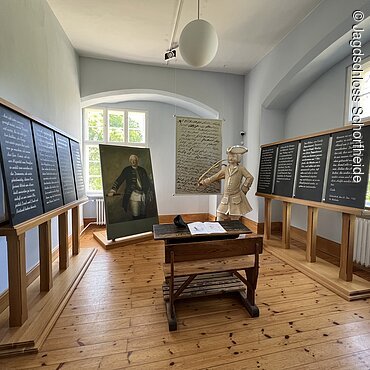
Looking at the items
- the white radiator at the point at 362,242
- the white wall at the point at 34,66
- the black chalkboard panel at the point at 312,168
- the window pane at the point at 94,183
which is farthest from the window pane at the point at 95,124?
the white radiator at the point at 362,242

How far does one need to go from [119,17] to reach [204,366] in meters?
3.73

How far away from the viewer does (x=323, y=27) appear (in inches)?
101

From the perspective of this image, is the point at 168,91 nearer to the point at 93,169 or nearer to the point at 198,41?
the point at 198,41

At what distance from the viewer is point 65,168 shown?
234 centimetres

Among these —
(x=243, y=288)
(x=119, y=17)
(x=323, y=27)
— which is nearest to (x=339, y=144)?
(x=323, y=27)

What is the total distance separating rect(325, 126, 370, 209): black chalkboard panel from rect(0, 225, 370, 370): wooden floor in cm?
97

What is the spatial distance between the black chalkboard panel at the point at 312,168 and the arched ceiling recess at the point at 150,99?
84.5 inches

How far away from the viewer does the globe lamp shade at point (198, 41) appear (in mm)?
1963

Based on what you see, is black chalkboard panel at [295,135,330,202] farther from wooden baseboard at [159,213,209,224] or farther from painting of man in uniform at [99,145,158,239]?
wooden baseboard at [159,213,209,224]

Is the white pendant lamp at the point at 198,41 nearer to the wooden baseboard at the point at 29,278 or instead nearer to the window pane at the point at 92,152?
the wooden baseboard at the point at 29,278

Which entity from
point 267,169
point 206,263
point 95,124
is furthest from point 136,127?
point 206,263

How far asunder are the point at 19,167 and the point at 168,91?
317 cm

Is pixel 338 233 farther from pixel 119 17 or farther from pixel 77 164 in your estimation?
pixel 119 17

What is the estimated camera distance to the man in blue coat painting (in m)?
3.36
